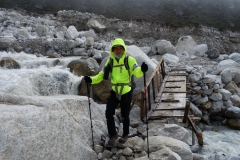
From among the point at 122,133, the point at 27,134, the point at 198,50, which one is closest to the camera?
the point at 27,134

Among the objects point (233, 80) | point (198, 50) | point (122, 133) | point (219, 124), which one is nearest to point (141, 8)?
point (198, 50)

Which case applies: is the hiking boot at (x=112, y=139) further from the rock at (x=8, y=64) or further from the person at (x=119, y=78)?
the rock at (x=8, y=64)

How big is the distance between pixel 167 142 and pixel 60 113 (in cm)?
248

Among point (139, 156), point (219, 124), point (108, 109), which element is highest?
point (108, 109)

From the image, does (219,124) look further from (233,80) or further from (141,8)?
(141,8)

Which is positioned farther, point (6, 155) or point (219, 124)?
point (219, 124)

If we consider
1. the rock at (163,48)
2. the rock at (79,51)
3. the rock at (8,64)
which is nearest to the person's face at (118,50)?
the rock at (8,64)

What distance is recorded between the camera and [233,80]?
15.4 metres

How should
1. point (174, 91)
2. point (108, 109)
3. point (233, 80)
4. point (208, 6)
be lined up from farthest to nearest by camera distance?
point (208, 6)
point (233, 80)
point (174, 91)
point (108, 109)

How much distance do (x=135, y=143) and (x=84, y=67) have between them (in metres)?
8.73

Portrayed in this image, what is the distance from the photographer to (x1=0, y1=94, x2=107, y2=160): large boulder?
183 inches

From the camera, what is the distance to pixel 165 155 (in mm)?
5270

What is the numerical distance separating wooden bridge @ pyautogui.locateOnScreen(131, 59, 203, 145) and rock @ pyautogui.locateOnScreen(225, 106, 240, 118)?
250cm

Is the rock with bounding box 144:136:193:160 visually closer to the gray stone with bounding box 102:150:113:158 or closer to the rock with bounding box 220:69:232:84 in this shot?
the gray stone with bounding box 102:150:113:158
